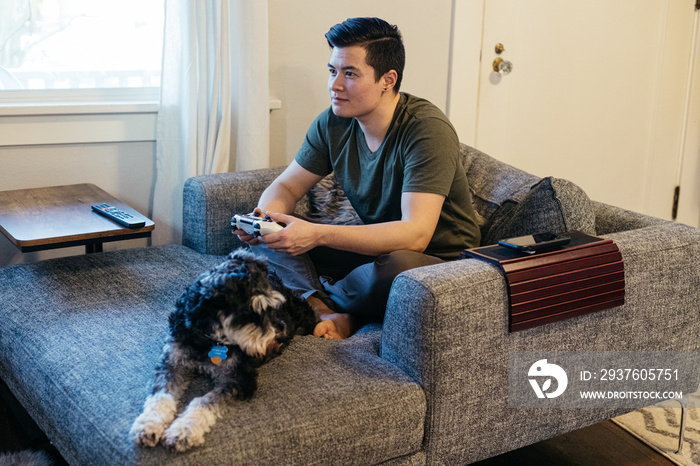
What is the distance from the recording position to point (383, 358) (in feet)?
5.63

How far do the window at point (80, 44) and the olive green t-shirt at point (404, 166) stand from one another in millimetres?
910

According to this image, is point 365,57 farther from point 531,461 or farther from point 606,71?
point 606,71

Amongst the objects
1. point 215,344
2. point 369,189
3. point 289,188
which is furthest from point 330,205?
point 215,344

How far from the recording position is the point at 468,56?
320 cm

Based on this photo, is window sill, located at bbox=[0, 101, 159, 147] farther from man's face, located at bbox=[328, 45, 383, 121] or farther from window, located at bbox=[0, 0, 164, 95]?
man's face, located at bbox=[328, 45, 383, 121]

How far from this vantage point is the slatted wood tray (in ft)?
5.43

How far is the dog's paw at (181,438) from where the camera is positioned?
52.7 inches

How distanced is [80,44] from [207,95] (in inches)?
20.3

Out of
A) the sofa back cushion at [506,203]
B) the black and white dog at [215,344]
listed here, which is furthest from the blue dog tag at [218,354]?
the sofa back cushion at [506,203]

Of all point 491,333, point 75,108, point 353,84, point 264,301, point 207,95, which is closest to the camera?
point 264,301

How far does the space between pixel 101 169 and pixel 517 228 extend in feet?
5.36

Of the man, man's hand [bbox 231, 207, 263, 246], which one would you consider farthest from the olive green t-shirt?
man's hand [bbox 231, 207, 263, 246]

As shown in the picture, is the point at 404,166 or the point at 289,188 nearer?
the point at 404,166

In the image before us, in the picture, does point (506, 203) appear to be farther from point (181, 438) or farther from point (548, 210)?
point (181, 438)
